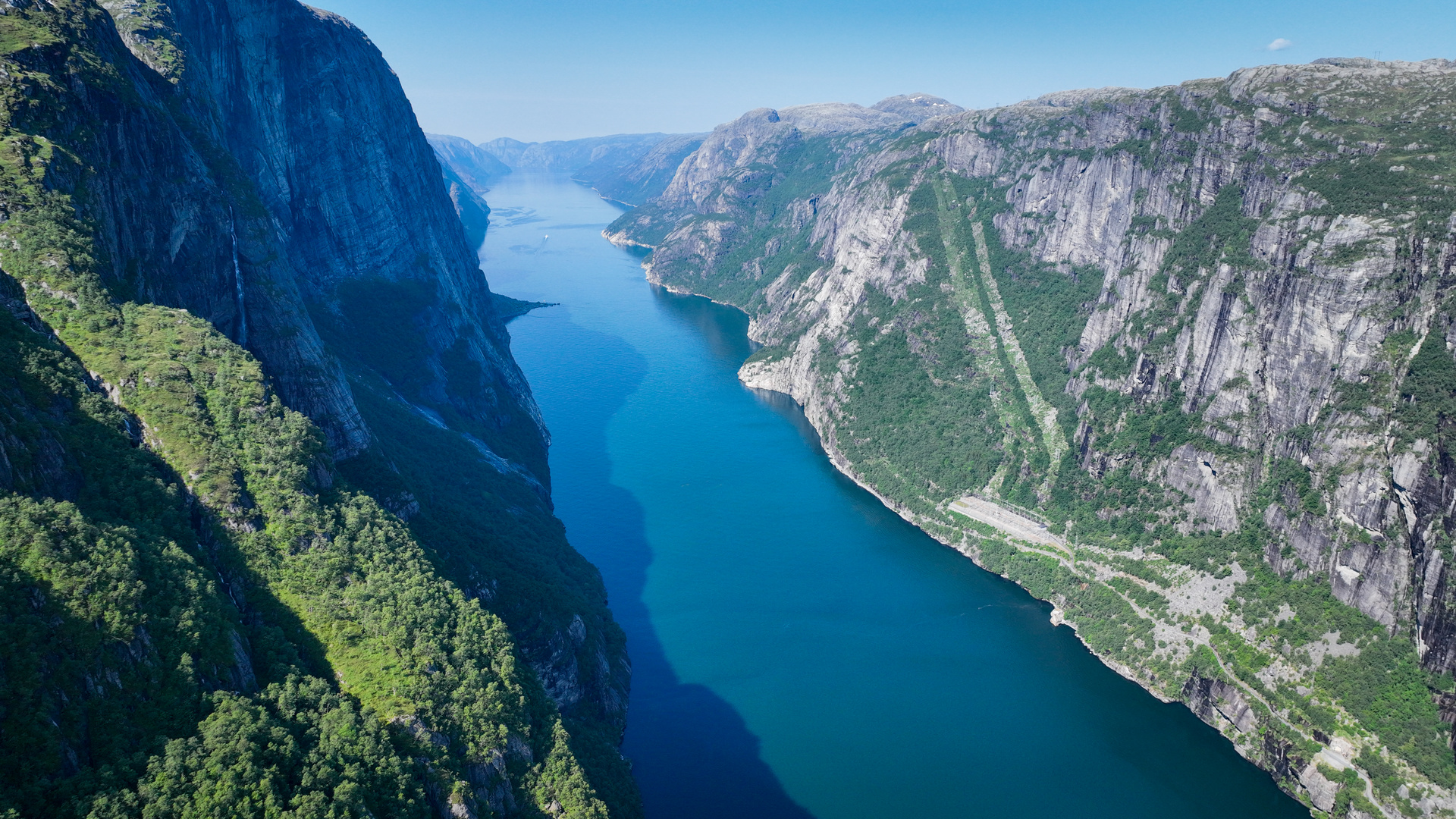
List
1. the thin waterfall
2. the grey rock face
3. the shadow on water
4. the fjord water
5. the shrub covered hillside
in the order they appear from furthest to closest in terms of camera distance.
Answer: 1. the fjord water
2. the shadow on water
3. the thin waterfall
4. the grey rock face
5. the shrub covered hillside

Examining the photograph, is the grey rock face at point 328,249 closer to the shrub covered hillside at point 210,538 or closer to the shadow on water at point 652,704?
the shrub covered hillside at point 210,538

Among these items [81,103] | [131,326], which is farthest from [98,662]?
[81,103]

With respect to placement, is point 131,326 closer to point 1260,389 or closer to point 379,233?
point 379,233

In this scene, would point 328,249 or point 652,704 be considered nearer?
point 652,704

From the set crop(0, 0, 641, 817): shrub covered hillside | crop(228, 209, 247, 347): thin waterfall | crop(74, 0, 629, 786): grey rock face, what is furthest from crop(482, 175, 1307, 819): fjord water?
crop(228, 209, 247, 347): thin waterfall

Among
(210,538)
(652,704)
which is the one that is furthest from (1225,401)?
(210,538)

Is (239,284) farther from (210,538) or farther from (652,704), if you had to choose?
(652,704)

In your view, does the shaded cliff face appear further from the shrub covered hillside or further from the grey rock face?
the shrub covered hillside
